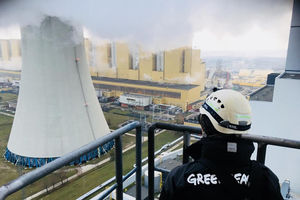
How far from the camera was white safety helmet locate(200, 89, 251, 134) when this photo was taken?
1.61 feet

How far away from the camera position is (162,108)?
12.7 ft

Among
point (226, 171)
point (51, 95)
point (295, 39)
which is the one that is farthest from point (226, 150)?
point (51, 95)

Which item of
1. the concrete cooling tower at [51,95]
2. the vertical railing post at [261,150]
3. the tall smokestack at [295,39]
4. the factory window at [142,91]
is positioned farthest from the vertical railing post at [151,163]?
the factory window at [142,91]

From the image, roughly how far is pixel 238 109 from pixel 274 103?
79.0 inches

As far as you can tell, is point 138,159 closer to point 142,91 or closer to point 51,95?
point 51,95

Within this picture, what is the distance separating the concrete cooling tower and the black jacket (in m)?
2.79

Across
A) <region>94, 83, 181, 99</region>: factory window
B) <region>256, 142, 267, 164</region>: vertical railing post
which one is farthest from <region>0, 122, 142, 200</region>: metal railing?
<region>94, 83, 181, 99</region>: factory window

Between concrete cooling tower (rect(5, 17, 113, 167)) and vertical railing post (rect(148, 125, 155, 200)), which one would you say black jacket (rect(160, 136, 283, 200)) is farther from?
concrete cooling tower (rect(5, 17, 113, 167))

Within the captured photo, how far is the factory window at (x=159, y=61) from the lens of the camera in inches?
125

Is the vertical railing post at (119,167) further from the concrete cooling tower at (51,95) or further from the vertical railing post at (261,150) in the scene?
the concrete cooling tower at (51,95)

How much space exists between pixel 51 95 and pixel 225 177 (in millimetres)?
3156

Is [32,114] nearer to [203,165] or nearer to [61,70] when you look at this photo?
[61,70]

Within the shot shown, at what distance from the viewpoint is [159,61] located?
10.8ft

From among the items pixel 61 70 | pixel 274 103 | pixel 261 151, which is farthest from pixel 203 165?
pixel 61 70
